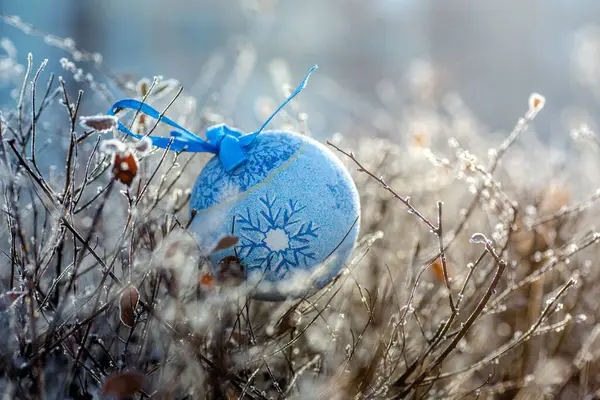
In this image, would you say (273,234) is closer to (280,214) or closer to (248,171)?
(280,214)

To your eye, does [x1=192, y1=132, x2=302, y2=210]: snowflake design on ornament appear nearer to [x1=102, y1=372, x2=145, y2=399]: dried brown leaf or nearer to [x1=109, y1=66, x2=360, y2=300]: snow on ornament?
[x1=109, y1=66, x2=360, y2=300]: snow on ornament

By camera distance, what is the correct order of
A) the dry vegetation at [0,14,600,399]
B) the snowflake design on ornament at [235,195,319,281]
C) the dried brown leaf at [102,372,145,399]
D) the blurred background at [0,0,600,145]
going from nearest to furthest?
the dried brown leaf at [102,372,145,399] < the dry vegetation at [0,14,600,399] < the snowflake design on ornament at [235,195,319,281] < the blurred background at [0,0,600,145]

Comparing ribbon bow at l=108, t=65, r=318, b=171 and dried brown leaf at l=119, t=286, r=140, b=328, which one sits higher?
ribbon bow at l=108, t=65, r=318, b=171

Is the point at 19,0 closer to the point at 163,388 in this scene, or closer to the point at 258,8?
the point at 258,8

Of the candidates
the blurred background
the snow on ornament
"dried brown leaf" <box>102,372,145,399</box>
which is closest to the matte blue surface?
the snow on ornament

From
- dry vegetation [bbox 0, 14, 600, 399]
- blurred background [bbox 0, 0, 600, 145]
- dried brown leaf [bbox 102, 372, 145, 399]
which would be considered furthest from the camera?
blurred background [bbox 0, 0, 600, 145]

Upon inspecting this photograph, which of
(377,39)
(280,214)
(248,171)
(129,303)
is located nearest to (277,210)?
(280,214)

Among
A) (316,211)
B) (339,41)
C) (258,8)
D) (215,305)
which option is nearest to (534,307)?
(316,211)

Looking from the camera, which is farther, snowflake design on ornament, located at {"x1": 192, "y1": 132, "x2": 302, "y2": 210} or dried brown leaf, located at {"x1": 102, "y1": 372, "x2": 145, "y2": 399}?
snowflake design on ornament, located at {"x1": 192, "y1": 132, "x2": 302, "y2": 210}

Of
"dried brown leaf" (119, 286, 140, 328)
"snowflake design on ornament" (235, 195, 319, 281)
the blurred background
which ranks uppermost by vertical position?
the blurred background
